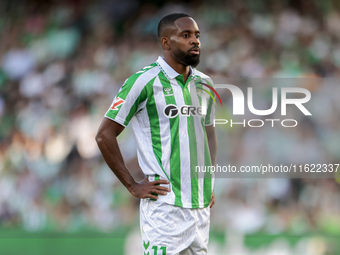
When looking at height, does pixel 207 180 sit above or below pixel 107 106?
below

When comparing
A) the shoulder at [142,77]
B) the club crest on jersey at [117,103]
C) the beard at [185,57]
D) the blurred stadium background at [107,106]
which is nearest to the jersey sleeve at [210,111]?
the beard at [185,57]

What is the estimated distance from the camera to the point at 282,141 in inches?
112

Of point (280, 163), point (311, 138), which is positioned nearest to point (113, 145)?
point (280, 163)

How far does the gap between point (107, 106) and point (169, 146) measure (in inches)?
79.6

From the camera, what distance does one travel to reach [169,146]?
5.19ft

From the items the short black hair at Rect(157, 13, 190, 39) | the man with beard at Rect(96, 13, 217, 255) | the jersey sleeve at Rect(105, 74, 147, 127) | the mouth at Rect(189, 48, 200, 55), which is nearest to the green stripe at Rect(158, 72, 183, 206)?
the man with beard at Rect(96, 13, 217, 255)

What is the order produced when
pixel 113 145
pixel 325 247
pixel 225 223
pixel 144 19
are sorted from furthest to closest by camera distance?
pixel 144 19 → pixel 225 223 → pixel 325 247 → pixel 113 145

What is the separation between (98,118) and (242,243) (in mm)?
1516

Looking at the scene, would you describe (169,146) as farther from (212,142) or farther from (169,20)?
(169,20)

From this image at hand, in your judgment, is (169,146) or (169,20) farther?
(169,20)

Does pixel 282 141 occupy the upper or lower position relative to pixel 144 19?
lower

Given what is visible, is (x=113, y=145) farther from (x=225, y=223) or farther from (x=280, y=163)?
(x=225, y=223)

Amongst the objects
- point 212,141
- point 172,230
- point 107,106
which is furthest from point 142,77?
point 107,106

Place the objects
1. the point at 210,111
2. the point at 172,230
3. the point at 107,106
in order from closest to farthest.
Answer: the point at 172,230 → the point at 210,111 → the point at 107,106
